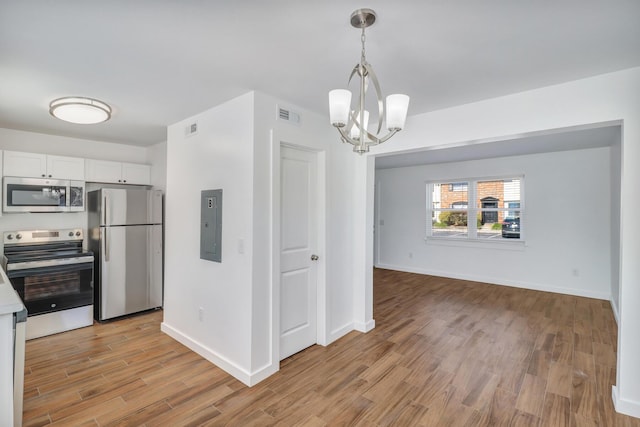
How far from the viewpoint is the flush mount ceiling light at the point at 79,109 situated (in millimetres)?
2754

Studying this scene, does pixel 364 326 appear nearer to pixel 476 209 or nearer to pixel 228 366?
pixel 228 366

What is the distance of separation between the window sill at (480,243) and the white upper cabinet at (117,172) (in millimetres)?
5607

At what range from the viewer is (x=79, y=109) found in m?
2.78

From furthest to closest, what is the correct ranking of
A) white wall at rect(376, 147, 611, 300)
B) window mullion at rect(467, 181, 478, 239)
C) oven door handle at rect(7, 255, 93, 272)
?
window mullion at rect(467, 181, 478, 239) → white wall at rect(376, 147, 611, 300) → oven door handle at rect(7, 255, 93, 272)

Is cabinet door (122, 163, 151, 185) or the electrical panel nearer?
the electrical panel

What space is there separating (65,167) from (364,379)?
4372 millimetres

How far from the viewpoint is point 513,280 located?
19.2 feet

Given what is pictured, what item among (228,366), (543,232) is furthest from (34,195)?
(543,232)

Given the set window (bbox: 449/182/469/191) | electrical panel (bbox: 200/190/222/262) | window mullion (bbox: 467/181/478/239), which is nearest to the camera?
electrical panel (bbox: 200/190/222/262)

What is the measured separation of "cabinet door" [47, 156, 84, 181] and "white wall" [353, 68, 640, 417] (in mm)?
4830

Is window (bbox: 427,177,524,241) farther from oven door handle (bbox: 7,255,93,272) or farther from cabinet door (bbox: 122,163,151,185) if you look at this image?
oven door handle (bbox: 7,255,93,272)

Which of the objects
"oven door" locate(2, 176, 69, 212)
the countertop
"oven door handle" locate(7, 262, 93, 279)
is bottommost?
"oven door handle" locate(7, 262, 93, 279)

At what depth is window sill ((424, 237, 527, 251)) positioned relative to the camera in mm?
5820

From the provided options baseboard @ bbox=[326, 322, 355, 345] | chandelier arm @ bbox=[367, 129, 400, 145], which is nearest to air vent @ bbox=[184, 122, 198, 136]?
chandelier arm @ bbox=[367, 129, 400, 145]
